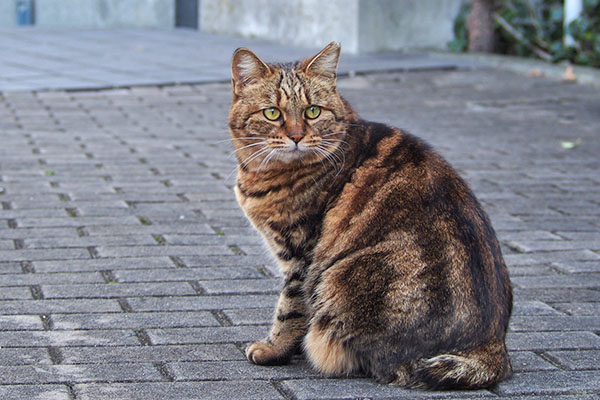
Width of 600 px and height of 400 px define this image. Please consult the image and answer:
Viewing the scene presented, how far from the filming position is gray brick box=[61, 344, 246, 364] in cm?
327

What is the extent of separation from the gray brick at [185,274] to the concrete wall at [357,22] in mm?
8120

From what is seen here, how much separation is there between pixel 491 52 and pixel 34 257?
908cm

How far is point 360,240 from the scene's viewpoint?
10.4ft

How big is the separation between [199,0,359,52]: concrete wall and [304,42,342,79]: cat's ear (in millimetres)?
8648

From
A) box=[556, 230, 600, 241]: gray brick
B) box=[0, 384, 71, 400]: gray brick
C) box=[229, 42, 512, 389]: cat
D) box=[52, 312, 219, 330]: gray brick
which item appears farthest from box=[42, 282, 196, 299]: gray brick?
box=[556, 230, 600, 241]: gray brick

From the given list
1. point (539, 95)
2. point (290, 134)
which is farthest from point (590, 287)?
point (539, 95)

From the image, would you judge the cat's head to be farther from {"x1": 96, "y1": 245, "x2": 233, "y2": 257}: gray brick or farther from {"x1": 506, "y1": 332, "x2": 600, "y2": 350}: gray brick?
{"x1": 96, "y1": 245, "x2": 233, "y2": 257}: gray brick

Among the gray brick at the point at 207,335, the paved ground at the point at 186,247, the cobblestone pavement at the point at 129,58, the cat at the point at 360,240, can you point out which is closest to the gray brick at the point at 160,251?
the paved ground at the point at 186,247

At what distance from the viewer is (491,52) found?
12.4 metres

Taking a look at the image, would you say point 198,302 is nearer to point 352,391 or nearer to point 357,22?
point 352,391

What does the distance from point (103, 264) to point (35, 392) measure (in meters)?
1.49

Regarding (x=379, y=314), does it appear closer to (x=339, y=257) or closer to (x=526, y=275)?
(x=339, y=257)

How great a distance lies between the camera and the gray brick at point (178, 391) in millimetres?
2947

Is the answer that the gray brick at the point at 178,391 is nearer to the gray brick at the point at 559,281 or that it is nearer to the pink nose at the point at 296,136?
the pink nose at the point at 296,136
